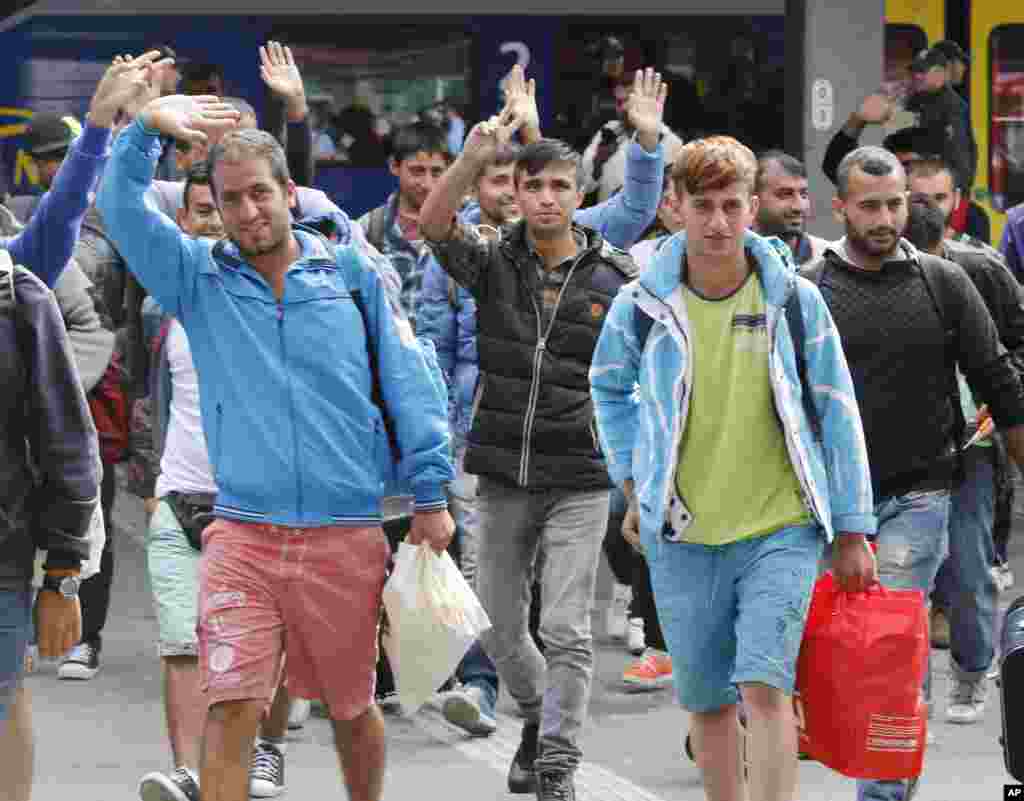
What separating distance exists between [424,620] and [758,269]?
1.18m

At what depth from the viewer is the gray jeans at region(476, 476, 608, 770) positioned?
746 cm

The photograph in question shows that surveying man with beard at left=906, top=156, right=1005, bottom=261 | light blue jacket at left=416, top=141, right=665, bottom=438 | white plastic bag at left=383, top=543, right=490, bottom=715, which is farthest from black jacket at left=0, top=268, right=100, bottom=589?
man with beard at left=906, top=156, right=1005, bottom=261

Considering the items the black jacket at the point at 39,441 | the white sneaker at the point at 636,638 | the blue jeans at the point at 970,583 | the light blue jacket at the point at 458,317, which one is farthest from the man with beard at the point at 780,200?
the black jacket at the point at 39,441

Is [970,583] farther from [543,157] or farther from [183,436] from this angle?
[183,436]

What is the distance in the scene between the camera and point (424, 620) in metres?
6.24

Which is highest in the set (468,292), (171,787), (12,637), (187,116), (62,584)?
(187,116)

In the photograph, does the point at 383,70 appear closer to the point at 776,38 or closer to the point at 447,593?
the point at 776,38

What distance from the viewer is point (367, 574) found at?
20.8 ft

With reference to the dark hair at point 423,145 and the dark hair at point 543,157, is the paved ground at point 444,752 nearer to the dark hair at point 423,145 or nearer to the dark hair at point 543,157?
the dark hair at point 543,157

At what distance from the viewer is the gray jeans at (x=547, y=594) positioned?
7.46 metres

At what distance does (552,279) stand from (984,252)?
1.43m

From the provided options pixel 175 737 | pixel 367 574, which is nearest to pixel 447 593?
pixel 367 574

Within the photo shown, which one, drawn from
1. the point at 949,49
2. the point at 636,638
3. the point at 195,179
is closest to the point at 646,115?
the point at 195,179

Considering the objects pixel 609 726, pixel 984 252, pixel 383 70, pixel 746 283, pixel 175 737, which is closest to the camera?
pixel 746 283
